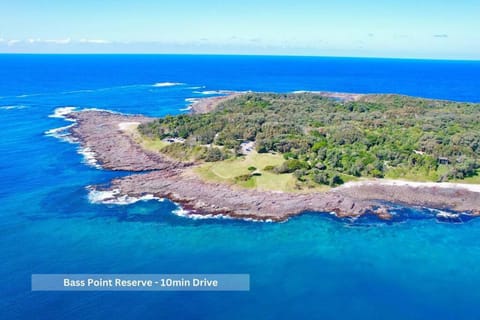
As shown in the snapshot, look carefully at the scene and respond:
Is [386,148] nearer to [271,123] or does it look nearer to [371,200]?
[371,200]

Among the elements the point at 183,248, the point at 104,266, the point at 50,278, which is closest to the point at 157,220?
the point at 183,248

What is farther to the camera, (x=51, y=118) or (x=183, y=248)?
(x=51, y=118)

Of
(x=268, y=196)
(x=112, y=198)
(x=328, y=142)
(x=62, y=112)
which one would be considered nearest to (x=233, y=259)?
(x=268, y=196)

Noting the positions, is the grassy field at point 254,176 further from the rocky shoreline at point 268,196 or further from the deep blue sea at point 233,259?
the deep blue sea at point 233,259

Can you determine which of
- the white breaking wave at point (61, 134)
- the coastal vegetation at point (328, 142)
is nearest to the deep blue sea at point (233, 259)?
the coastal vegetation at point (328, 142)

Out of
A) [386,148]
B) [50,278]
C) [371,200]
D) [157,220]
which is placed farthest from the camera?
[386,148]

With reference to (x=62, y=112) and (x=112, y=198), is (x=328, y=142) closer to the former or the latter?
(x=112, y=198)

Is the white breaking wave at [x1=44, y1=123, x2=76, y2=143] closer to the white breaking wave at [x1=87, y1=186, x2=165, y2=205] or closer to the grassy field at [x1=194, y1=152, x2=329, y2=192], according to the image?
the white breaking wave at [x1=87, y1=186, x2=165, y2=205]
